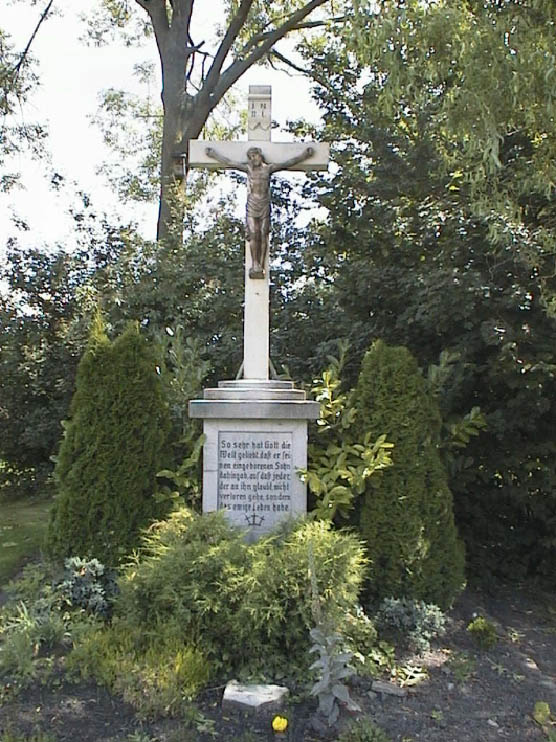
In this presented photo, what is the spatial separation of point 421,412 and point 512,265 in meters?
1.59

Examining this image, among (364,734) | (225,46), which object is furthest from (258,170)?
(225,46)

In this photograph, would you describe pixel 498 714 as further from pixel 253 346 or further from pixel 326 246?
pixel 326 246

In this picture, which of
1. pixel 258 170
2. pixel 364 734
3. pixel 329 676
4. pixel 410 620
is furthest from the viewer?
pixel 258 170

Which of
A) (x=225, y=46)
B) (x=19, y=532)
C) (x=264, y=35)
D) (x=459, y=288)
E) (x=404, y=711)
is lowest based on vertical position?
(x=404, y=711)

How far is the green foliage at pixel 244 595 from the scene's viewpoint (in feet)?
12.3

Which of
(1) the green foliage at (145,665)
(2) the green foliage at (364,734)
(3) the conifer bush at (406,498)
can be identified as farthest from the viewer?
(3) the conifer bush at (406,498)

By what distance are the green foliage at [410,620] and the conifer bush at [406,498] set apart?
0.16m

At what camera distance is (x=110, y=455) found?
4949 millimetres

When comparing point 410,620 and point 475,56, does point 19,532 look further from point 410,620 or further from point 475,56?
point 475,56

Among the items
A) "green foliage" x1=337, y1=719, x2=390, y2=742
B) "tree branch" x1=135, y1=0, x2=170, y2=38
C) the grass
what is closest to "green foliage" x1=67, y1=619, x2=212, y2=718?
"green foliage" x1=337, y1=719, x2=390, y2=742

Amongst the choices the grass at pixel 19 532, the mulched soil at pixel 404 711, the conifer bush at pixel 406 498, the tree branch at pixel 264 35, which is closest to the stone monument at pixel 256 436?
the conifer bush at pixel 406 498

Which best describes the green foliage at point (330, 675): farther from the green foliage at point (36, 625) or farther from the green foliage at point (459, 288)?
the green foliage at point (459, 288)

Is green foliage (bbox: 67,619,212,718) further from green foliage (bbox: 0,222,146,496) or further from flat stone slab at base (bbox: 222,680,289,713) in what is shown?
green foliage (bbox: 0,222,146,496)

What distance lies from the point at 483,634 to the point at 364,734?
1.64 meters
